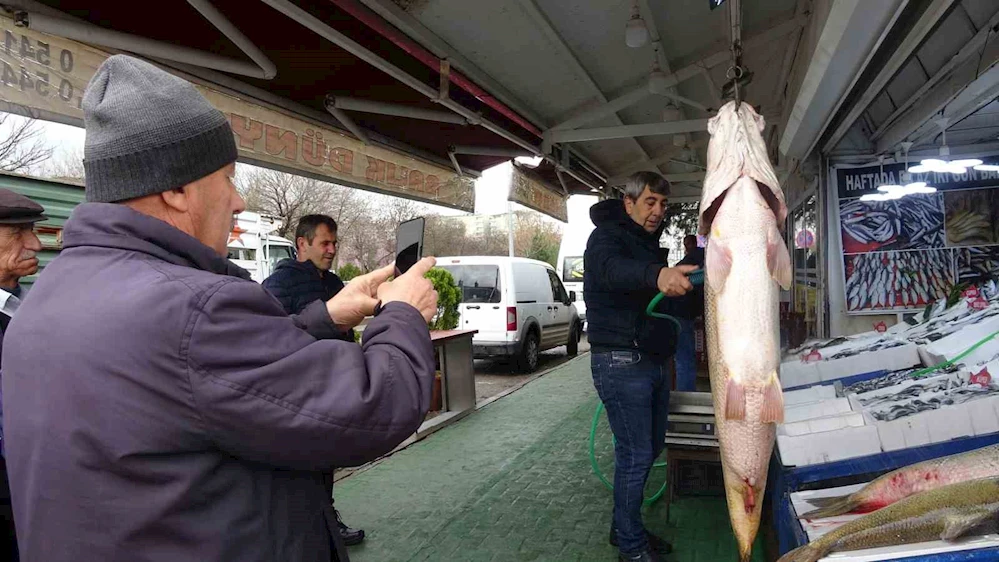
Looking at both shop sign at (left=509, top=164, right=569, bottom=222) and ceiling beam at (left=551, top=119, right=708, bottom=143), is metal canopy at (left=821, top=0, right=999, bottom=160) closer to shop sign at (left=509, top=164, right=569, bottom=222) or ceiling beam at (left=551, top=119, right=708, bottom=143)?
ceiling beam at (left=551, top=119, right=708, bottom=143)

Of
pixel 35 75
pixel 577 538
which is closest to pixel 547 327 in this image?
pixel 577 538

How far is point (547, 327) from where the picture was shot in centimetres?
1348

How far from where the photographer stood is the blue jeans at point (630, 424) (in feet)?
11.1

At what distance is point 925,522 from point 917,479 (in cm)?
45

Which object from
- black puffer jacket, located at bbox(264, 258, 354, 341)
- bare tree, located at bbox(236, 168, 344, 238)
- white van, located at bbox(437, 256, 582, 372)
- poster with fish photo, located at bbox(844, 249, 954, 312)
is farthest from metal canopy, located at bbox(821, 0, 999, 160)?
bare tree, located at bbox(236, 168, 344, 238)

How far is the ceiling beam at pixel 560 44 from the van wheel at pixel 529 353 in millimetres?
6952

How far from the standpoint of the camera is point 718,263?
1776 mm

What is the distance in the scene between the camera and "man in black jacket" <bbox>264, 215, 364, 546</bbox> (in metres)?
3.88

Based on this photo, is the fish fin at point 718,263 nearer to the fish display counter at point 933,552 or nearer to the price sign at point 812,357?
the fish display counter at point 933,552

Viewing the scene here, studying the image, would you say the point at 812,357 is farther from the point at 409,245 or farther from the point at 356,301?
the point at 356,301

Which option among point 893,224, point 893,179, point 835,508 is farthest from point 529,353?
point 835,508

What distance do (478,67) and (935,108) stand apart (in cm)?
326

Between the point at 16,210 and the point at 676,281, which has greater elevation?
the point at 16,210

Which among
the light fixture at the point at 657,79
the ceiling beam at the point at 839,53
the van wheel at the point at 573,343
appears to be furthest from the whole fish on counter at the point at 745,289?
the van wheel at the point at 573,343
